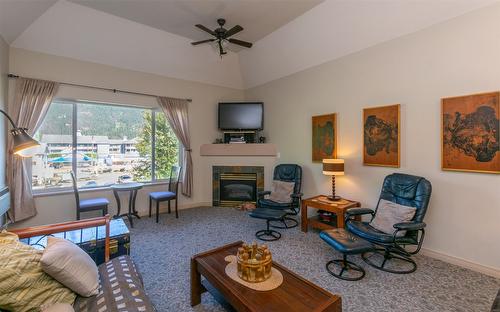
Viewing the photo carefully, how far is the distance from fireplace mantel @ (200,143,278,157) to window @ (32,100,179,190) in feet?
2.41

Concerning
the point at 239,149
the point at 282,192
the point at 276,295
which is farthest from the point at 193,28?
the point at 276,295

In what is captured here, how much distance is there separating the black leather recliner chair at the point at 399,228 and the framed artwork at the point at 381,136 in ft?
1.14

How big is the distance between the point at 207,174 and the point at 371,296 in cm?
418

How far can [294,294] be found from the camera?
1.62m

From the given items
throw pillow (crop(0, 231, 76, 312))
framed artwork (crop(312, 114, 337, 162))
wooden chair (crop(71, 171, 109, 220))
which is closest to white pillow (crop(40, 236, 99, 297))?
throw pillow (crop(0, 231, 76, 312))

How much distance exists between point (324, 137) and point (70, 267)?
3976 millimetres

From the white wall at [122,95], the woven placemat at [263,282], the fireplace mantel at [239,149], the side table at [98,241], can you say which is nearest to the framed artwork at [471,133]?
the woven placemat at [263,282]

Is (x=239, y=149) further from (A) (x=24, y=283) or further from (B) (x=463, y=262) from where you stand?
(A) (x=24, y=283)

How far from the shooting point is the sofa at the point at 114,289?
1451 mm

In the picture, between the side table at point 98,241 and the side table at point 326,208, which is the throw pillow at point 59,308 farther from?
the side table at point 326,208

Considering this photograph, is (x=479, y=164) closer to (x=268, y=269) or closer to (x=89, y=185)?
(x=268, y=269)

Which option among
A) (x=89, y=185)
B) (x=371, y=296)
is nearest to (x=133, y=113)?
(x=89, y=185)

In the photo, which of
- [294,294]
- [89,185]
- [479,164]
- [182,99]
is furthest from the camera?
[182,99]

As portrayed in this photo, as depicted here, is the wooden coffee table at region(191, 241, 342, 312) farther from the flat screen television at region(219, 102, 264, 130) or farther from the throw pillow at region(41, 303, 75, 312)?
the flat screen television at region(219, 102, 264, 130)
